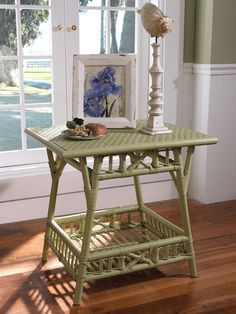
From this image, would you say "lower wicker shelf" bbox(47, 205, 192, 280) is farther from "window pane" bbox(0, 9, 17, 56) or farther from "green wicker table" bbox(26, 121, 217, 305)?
"window pane" bbox(0, 9, 17, 56)

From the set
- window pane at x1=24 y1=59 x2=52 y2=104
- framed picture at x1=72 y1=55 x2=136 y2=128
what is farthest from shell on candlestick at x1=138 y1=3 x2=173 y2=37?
window pane at x1=24 y1=59 x2=52 y2=104

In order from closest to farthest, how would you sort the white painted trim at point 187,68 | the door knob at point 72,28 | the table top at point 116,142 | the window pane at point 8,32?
the table top at point 116,142 < the window pane at point 8,32 < the door knob at point 72,28 < the white painted trim at point 187,68

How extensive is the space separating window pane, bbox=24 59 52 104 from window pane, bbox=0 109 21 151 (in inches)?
4.6

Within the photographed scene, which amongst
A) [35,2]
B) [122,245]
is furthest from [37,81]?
[122,245]

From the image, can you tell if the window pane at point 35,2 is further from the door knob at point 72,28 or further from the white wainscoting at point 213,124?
the white wainscoting at point 213,124

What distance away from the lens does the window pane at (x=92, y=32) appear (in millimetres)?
2834

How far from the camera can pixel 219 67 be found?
2951mm

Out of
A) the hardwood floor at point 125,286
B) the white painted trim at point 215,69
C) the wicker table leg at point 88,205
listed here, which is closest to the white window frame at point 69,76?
the white painted trim at point 215,69

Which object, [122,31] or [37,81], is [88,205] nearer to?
[37,81]

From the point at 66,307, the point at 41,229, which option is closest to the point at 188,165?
the point at 66,307

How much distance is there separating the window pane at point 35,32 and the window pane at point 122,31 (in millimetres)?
402

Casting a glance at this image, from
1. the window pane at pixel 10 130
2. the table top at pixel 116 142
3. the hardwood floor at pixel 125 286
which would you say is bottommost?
the hardwood floor at pixel 125 286

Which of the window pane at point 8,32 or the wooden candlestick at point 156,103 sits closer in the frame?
the wooden candlestick at point 156,103

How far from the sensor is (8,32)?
2701mm
